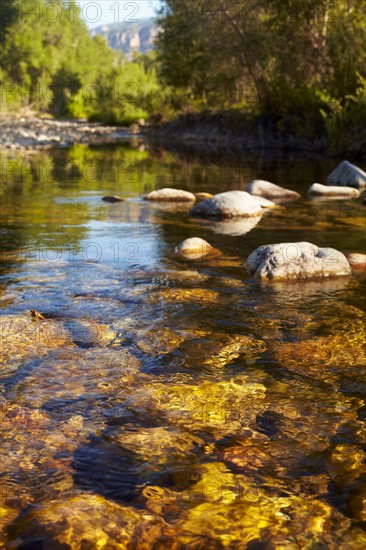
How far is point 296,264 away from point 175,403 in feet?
13.3

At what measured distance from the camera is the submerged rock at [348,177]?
Result: 56.6 ft

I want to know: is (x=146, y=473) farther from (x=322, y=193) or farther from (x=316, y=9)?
(x=316, y=9)

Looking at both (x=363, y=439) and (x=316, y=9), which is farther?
(x=316, y=9)

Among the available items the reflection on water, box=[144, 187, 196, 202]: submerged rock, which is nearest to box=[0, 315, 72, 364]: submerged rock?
the reflection on water

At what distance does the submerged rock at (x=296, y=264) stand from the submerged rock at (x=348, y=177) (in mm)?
9703

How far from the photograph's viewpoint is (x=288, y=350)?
557 cm

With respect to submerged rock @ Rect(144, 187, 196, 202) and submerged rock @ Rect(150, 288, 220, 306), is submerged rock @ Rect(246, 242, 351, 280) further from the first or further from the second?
submerged rock @ Rect(144, 187, 196, 202)

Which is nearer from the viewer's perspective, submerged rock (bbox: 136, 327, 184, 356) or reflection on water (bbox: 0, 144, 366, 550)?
reflection on water (bbox: 0, 144, 366, 550)

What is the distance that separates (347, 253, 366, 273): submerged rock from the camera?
28.2ft

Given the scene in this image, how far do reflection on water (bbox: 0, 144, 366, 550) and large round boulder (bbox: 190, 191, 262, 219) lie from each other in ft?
10.4

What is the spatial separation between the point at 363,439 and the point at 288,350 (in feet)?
5.23

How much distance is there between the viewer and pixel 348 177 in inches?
A: 684

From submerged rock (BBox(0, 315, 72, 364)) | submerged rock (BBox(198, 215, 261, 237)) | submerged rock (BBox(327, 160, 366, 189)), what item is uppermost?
submerged rock (BBox(327, 160, 366, 189))

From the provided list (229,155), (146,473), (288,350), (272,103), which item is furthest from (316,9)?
(146,473)
